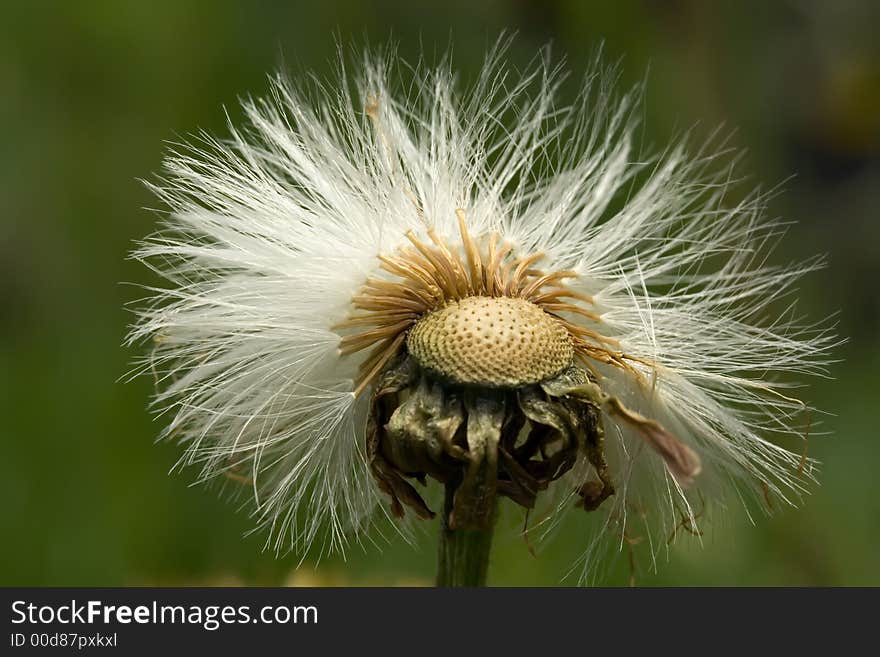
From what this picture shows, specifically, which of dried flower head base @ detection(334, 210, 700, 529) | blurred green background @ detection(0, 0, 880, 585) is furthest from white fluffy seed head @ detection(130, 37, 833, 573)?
blurred green background @ detection(0, 0, 880, 585)

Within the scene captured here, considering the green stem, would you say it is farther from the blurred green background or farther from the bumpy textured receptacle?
the blurred green background

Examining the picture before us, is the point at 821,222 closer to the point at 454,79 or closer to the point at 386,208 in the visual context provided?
the point at 454,79

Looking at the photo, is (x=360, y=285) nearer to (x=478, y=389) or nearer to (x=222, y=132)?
(x=478, y=389)

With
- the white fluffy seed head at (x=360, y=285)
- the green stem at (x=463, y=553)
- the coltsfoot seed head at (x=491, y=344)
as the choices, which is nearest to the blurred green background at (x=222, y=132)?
the white fluffy seed head at (x=360, y=285)

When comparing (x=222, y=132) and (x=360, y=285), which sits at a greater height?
(x=222, y=132)

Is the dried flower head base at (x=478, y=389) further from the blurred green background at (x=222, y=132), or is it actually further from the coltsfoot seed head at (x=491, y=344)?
the blurred green background at (x=222, y=132)

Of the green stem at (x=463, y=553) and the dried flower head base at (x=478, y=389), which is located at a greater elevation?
the dried flower head base at (x=478, y=389)

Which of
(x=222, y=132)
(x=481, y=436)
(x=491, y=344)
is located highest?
(x=222, y=132)

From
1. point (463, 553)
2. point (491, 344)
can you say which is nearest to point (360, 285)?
point (491, 344)
